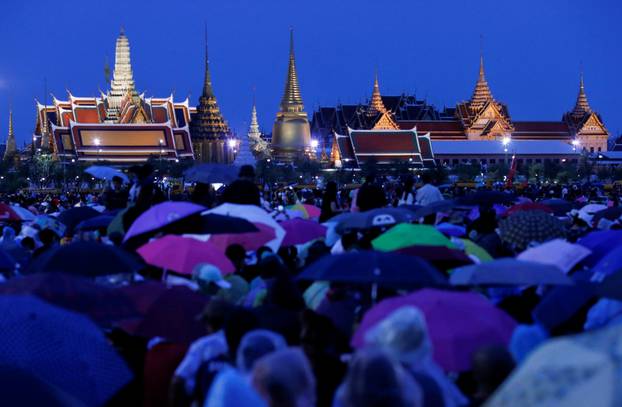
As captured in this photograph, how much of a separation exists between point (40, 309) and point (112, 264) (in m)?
2.44

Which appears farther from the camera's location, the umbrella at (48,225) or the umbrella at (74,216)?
the umbrella at (74,216)

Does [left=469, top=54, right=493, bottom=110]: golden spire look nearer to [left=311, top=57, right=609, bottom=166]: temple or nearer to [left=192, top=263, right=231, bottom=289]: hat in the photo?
[left=311, top=57, right=609, bottom=166]: temple

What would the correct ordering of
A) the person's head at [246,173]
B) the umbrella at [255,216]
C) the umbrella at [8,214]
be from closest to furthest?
the umbrella at [255,216] < the person's head at [246,173] < the umbrella at [8,214]

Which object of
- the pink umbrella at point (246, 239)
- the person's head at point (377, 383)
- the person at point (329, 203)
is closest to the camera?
the person's head at point (377, 383)

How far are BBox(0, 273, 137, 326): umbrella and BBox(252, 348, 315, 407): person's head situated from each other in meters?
2.30

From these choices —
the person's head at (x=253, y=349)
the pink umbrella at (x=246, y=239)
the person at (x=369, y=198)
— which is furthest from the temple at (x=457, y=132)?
the person's head at (x=253, y=349)

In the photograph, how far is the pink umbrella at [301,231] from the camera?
1096 cm

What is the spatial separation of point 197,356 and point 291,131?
81844mm

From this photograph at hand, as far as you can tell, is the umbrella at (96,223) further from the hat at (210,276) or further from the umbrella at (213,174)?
the hat at (210,276)

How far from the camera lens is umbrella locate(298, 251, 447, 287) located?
6.36 metres

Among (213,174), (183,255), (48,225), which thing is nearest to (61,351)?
(183,255)

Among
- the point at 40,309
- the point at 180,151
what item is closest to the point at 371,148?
the point at 180,151

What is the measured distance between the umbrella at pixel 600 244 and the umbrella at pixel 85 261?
3181 mm

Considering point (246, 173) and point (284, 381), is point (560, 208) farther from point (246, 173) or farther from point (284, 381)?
point (284, 381)
